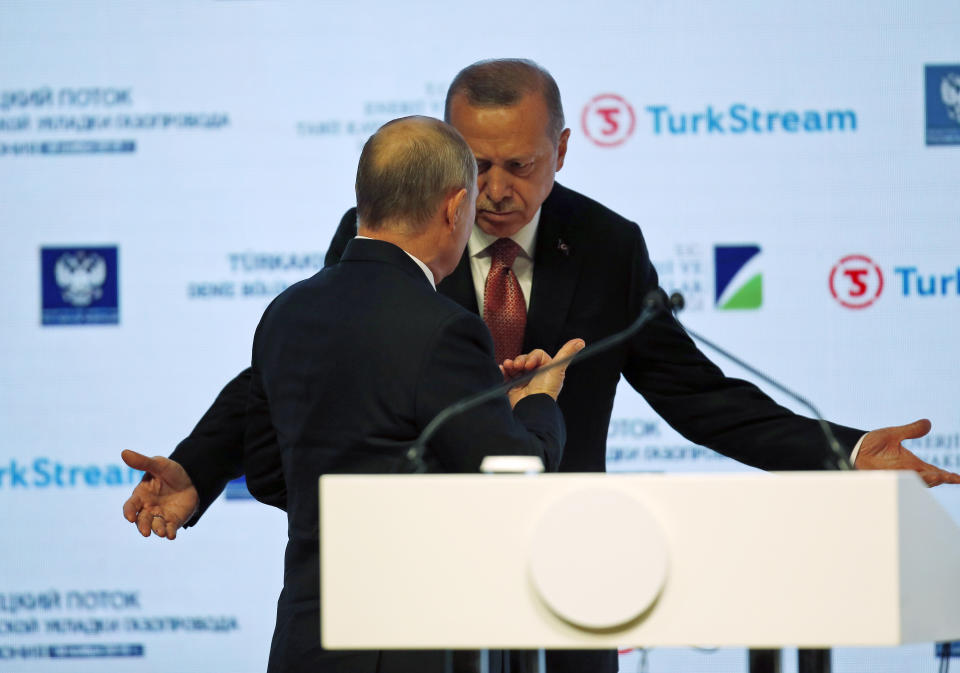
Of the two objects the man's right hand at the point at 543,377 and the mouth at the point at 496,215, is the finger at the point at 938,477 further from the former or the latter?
the mouth at the point at 496,215

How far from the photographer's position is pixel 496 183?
219 centimetres

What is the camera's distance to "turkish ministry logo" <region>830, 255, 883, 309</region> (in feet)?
11.1

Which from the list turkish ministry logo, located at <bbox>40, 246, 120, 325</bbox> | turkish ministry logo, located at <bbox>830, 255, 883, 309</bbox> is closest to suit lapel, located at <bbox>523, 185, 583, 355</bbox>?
turkish ministry logo, located at <bbox>830, 255, 883, 309</bbox>

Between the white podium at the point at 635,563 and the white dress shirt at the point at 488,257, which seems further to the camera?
the white dress shirt at the point at 488,257

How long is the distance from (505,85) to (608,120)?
130 centimetres

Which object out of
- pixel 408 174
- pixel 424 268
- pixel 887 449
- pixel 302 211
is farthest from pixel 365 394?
pixel 302 211

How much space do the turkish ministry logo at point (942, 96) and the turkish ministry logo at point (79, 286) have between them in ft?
8.04

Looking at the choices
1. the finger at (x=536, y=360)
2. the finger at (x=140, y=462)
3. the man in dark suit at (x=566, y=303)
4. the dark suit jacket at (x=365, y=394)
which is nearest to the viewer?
the dark suit jacket at (x=365, y=394)

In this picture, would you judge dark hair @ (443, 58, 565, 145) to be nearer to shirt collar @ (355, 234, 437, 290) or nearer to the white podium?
shirt collar @ (355, 234, 437, 290)

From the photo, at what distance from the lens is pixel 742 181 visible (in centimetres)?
342

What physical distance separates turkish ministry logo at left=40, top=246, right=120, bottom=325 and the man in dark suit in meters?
1.50

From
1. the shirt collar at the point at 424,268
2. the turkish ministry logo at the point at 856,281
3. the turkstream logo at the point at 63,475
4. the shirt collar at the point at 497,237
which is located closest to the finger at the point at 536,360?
the shirt collar at the point at 424,268

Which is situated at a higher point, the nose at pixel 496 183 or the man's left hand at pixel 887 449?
the nose at pixel 496 183

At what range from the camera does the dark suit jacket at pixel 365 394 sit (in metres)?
1.64
